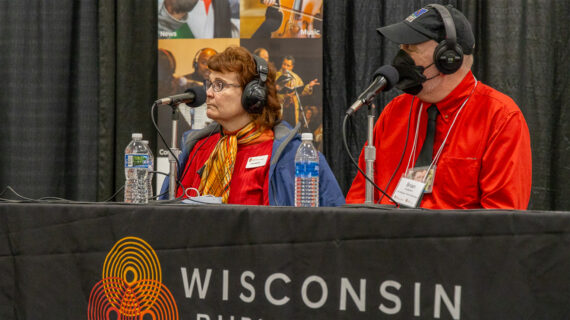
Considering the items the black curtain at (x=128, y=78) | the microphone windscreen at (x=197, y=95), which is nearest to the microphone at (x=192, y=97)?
the microphone windscreen at (x=197, y=95)

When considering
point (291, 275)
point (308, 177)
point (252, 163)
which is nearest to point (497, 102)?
point (308, 177)

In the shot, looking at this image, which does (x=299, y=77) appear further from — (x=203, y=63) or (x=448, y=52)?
(x=448, y=52)

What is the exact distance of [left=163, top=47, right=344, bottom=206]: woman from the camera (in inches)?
93.0

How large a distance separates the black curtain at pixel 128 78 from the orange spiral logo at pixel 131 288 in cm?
200

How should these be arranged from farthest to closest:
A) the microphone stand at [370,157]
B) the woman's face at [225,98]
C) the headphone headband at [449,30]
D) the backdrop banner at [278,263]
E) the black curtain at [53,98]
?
the black curtain at [53,98] < the woman's face at [225,98] < the headphone headband at [449,30] < the microphone stand at [370,157] < the backdrop banner at [278,263]

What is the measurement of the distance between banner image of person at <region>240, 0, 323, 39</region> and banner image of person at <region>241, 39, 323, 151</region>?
0.14 ft

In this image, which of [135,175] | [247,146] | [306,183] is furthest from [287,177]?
[135,175]

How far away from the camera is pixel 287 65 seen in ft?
9.93

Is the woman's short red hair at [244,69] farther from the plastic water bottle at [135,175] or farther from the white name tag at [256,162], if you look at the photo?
the plastic water bottle at [135,175]

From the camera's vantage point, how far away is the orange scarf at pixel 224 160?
2.40 metres

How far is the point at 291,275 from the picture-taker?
1.13 meters

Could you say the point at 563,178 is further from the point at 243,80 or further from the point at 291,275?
the point at 291,275

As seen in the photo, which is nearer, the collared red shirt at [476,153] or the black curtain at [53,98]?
the collared red shirt at [476,153]

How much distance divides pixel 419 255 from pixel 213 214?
428mm
